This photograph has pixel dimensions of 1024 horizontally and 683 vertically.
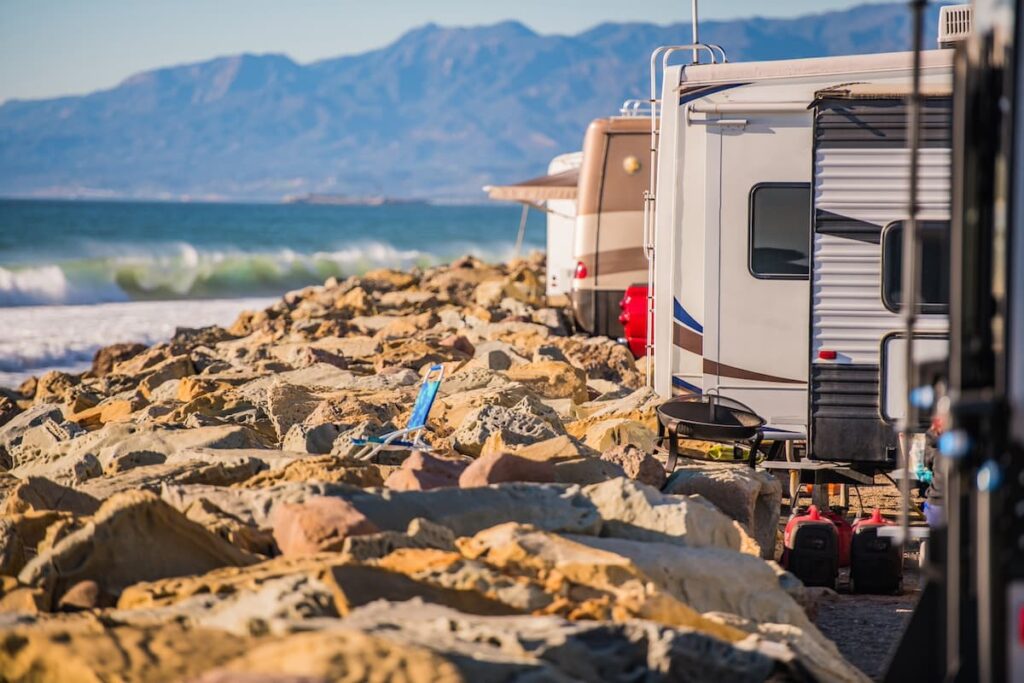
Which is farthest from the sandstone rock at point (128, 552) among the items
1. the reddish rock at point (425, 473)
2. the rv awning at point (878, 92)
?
the rv awning at point (878, 92)

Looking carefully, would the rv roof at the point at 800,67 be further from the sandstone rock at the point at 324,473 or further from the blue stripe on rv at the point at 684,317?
the sandstone rock at the point at 324,473

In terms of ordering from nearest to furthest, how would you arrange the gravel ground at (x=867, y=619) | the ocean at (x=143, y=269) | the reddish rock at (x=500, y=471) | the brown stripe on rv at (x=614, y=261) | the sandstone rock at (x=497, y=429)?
1. the gravel ground at (x=867, y=619)
2. the reddish rock at (x=500, y=471)
3. the sandstone rock at (x=497, y=429)
4. the brown stripe on rv at (x=614, y=261)
5. the ocean at (x=143, y=269)

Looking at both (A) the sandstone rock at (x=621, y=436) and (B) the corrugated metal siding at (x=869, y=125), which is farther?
(A) the sandstone rock at (x=621, y=436)

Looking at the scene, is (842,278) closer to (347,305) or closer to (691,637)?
(691,637)

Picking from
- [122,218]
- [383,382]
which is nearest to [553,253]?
[383,382]

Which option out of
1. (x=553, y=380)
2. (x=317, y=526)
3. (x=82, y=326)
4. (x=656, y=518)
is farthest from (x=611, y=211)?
(x=82, y=326)

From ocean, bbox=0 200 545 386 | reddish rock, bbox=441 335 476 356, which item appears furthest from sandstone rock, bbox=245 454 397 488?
ocean, bbox=0 200 545 386

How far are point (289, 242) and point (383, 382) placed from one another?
67.0m

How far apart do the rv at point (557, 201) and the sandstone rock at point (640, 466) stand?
1113cm

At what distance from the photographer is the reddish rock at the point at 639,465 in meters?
7.35

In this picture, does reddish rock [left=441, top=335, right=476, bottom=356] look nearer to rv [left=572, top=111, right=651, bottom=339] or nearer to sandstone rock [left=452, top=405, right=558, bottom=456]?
rv [left=572, top=111, right=651, bottom=339]

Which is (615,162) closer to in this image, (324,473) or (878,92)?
(878,92)

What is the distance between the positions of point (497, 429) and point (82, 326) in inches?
862

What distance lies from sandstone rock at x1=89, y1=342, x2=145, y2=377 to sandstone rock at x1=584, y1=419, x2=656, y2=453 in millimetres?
10895
